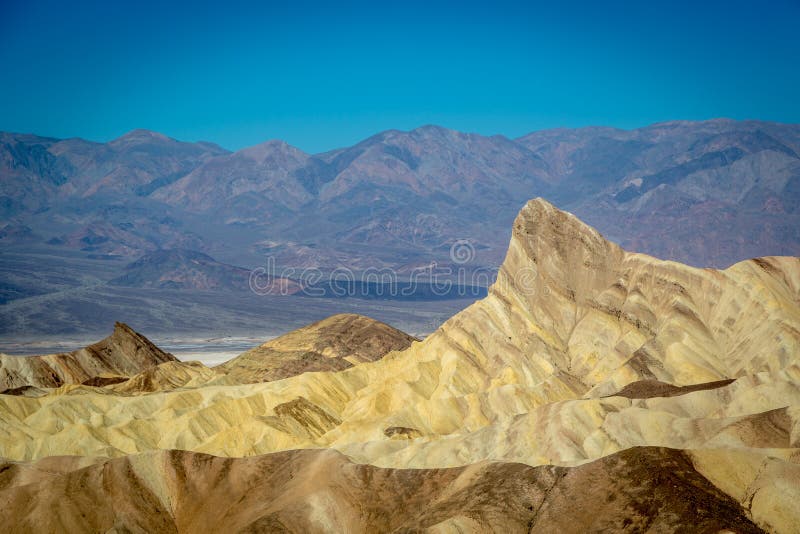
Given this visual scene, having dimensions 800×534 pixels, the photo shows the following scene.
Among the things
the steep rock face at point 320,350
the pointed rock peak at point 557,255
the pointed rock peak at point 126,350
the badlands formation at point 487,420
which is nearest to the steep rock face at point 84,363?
the pointed rock peak at point 126,350

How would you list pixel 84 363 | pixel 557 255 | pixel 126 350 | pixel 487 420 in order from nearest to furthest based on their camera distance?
pixel 487 420
pixel 557 255
pixel 84 363
pixel 126 350

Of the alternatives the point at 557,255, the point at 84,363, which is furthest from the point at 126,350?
the point at 557,255

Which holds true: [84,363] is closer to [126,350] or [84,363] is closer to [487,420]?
[126,350]

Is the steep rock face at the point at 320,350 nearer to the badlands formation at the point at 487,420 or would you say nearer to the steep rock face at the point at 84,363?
the badlands formation at the point at 487,420

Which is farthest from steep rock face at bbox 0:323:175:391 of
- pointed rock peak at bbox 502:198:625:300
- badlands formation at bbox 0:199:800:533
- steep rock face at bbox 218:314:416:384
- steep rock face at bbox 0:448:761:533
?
pointed rock peak at bbox 502:198:625:300

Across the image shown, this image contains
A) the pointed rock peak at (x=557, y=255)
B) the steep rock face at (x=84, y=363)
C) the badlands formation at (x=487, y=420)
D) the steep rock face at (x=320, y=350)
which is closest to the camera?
the badlands formation at (x=487, y=420)

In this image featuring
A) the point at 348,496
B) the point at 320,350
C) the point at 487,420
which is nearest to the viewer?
the point at 348,496

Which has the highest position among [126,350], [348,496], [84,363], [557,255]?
[557,255]
